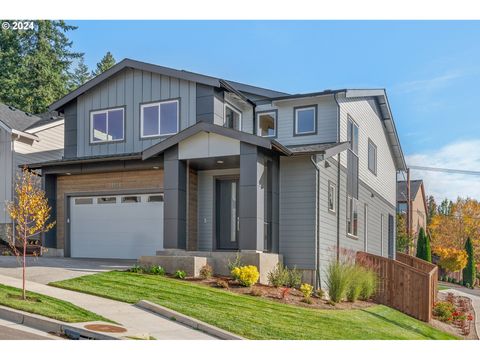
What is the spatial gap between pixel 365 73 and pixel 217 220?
10.6m

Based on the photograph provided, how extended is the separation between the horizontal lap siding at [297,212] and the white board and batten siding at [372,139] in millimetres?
2755

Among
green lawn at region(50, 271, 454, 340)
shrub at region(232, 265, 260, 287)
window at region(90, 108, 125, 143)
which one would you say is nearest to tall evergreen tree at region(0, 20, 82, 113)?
window at region(90, 108, 125, 143)

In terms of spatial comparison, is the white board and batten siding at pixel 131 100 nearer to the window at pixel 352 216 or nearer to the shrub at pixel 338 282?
the window at pixel 352 216

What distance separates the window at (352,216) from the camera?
2050 cm

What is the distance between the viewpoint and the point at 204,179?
17719 mm

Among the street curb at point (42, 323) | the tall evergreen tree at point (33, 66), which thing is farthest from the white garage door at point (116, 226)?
the tall evergreen tree at point (33, 66)

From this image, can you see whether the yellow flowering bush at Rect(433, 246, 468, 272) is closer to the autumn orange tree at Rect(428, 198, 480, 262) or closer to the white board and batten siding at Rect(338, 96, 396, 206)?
the autumn orange tree at Rect(428, 198, 480, 262)

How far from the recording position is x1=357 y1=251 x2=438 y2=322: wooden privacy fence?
1647cm

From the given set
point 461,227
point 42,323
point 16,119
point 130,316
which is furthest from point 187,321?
point 461,227

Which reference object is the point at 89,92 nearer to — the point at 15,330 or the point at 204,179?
the point at 204,179

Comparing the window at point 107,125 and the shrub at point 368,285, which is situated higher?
the window at point 107,125

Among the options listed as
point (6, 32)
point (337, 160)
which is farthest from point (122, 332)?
point (6, 32)

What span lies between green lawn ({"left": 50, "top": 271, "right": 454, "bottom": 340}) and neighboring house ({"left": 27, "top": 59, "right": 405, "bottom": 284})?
1.77m

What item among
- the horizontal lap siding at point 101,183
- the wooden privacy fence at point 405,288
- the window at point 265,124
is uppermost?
the window at point 265,124
